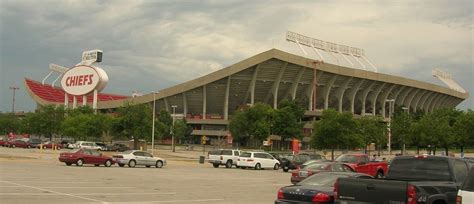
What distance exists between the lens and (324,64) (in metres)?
120

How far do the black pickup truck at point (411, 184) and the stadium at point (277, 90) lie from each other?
101 metres

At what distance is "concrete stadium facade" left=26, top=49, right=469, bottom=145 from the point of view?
120 m

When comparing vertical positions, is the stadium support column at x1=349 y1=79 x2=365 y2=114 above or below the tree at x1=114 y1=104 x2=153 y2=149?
above

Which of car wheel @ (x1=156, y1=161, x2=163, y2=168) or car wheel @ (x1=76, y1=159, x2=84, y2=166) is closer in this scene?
car wheel @ (x1=76, y1=159, x2=84, y2=166)

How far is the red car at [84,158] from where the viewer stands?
3950cm

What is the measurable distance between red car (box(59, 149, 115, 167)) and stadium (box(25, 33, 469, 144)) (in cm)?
7310

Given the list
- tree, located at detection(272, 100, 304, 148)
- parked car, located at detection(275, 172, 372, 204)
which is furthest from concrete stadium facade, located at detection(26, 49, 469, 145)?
parked car, located at detection(275, 172, 372, 204)

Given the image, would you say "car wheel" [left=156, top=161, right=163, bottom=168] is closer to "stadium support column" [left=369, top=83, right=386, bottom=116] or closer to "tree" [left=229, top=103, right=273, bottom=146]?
"tree" [left=229, top=103, right=273, bottom=146]

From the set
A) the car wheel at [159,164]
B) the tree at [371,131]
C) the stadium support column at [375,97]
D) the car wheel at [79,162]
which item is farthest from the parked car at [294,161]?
the stadium support column at [375,97]

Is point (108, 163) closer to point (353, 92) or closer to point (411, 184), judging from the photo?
point (411, 184)

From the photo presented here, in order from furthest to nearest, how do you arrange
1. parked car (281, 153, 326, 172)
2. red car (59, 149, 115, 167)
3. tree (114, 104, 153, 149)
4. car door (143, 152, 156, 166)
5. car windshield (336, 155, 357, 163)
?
tree (114, 104, 153, 149), parked car (281, 153, 326, 172), car door (143, 152, 156, 166), red car (59, 149, 115, 167), car windshield (336, 155, 357, 163)

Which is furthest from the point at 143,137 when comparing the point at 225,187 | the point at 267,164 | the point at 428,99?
the point at 428,99

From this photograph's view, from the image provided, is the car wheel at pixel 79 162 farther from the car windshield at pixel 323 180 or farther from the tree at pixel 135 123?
the tree at pixel 135 123

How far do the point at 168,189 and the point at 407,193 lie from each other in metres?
12.4
